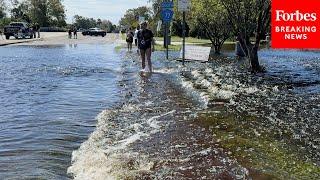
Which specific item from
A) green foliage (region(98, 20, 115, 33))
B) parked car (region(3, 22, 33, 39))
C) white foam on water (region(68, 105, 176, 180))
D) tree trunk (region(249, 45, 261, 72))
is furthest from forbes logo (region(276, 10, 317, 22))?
green foliage (region(98, 20, 115, 33))

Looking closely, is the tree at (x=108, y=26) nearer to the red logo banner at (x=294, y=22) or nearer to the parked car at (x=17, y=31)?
the parked car at (x=17, y=31)

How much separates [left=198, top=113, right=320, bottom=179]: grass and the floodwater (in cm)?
1

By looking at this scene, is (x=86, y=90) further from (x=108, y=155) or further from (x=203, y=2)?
(x=203, y=2)

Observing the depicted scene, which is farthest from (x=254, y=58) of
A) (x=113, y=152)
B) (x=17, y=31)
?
(x=17, y=31)

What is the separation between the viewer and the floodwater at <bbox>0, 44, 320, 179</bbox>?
643 centimetres

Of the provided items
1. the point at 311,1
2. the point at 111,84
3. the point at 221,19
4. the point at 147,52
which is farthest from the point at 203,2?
the point at 311,1

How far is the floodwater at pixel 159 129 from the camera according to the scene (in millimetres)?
6426

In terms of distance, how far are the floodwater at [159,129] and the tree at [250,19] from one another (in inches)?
157

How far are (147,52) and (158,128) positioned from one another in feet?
34.3

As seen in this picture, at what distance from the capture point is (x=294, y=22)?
36.8 ft

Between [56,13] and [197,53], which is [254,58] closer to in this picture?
[197,53]

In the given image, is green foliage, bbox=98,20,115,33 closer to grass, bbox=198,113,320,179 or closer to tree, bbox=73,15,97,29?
tree, bbox=73,15,97,29

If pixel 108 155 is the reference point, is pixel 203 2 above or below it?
above

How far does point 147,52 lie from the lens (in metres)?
19.0
